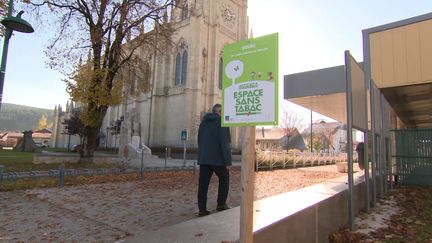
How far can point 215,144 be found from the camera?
17.8 ft

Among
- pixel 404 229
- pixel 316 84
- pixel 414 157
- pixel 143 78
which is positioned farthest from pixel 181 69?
pixel 404 229

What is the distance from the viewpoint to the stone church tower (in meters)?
42.4

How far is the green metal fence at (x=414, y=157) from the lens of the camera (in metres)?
12.1

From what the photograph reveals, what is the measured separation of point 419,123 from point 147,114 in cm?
3357

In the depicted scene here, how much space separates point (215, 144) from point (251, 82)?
2583mm

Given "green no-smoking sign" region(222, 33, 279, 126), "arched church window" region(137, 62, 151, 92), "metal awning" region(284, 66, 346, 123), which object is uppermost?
"arched church window" region(137, 62, 151, 92)

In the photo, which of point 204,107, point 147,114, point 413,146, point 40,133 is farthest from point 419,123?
point 40,133

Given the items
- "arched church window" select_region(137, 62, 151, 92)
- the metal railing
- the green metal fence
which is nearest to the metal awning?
the green metal fence

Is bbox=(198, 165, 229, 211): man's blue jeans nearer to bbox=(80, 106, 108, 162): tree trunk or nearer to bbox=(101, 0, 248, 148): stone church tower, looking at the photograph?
bbox=(80, 106, 108, 162): tree trunk

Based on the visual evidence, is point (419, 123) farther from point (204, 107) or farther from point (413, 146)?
point (204, 107)

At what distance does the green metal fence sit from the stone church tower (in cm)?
2907

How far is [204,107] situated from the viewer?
43750 mm

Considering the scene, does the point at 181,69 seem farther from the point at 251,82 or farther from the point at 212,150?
the point at 251,82

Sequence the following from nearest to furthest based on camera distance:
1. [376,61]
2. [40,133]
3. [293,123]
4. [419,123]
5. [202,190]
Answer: [202,190] → [376,61] → [419,123] → [293,123] → [40,133]
